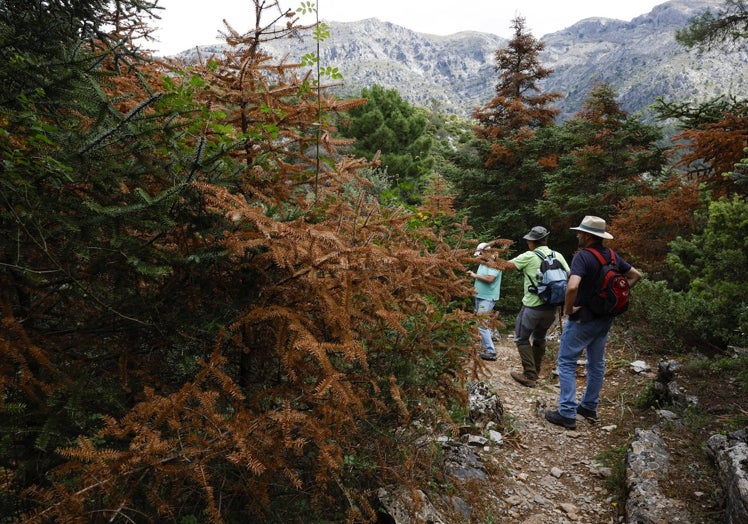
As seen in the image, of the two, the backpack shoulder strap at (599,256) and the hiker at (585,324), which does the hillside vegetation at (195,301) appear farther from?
the backpack shoulder strap at (599,256)

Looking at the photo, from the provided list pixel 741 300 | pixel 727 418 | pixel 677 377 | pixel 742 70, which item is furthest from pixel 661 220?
pixel 742 70

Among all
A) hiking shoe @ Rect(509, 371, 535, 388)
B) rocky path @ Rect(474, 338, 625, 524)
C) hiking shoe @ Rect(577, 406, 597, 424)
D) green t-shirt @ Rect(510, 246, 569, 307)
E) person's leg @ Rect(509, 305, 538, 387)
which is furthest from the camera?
hiking shoe @ Rect(509, 371, 535, 388)

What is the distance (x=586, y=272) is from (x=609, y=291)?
0.98 ft

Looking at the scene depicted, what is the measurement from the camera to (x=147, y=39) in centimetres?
413

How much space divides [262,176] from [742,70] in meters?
198

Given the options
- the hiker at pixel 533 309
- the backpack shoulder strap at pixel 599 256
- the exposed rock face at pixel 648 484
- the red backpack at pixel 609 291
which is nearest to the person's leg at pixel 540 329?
the hiker at pixel 533 309

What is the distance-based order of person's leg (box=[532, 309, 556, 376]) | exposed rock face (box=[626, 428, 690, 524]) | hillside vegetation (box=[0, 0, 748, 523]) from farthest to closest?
person's leg (box=[532, 309, 556, 376])
exposed rock face (box=[626, 428, 690, 524])
hillside vegetation (box=[0, 0, 748, 523])

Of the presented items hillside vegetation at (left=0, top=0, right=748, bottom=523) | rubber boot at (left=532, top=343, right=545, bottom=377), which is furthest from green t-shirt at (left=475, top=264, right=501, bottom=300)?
hillside vegetation at (left=0, top=0, right=748, bottom=523)

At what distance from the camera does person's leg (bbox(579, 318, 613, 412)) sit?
14.6ft

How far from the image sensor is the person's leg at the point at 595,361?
14.6ft

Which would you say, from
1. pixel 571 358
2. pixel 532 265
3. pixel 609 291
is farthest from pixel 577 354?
pixel 532 265

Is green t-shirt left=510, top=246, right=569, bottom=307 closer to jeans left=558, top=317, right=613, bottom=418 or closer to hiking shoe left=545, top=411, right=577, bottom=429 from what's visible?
jeans left=558, top=317, right=613, bottom=418

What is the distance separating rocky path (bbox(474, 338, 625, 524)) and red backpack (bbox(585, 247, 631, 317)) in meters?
1.48

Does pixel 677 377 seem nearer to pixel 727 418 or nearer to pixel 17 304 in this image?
pixel 727 418
